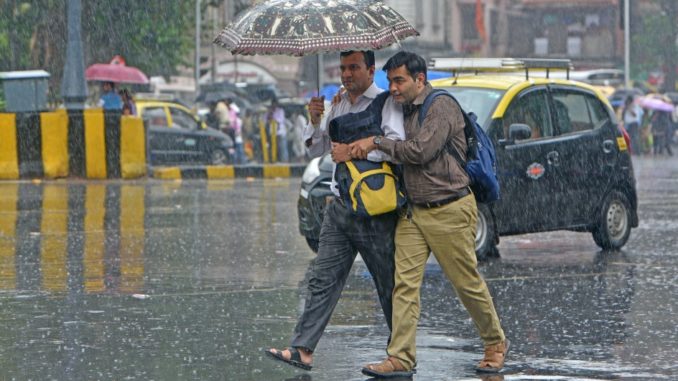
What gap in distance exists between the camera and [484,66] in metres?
13.9

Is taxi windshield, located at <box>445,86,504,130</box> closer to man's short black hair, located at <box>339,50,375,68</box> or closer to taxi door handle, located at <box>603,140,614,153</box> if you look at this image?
taxi door handle, located at <box>603,140,614,153</box>

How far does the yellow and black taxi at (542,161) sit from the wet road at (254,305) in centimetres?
31

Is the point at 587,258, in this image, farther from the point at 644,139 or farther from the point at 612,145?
the point at 644,139

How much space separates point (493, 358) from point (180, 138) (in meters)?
23.6

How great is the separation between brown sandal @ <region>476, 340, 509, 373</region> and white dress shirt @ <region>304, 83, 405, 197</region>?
1.01 m

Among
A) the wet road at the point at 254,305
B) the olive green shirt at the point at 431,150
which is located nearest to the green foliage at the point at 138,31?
the wet road at the point at 254,305

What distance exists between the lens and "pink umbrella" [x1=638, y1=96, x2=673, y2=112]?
43938 mm

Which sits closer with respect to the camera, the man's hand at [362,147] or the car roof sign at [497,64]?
the man's hand at [362,147]

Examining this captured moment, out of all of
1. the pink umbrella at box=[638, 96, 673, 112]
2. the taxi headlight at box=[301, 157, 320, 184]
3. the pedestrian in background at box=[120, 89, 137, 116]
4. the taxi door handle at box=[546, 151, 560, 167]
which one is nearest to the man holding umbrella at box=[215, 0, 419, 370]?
the taxi headlight at box=[301, 157, 320, 184]

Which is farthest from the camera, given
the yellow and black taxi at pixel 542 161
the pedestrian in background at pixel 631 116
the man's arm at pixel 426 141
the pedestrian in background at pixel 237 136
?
the pedestrian in background at pixel 631 116

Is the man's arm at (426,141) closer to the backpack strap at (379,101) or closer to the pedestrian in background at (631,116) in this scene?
the backpack strap at (379,101)

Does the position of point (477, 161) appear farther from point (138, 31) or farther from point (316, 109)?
point (138, 31)

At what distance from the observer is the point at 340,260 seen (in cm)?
726

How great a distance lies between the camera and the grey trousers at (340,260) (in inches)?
282
